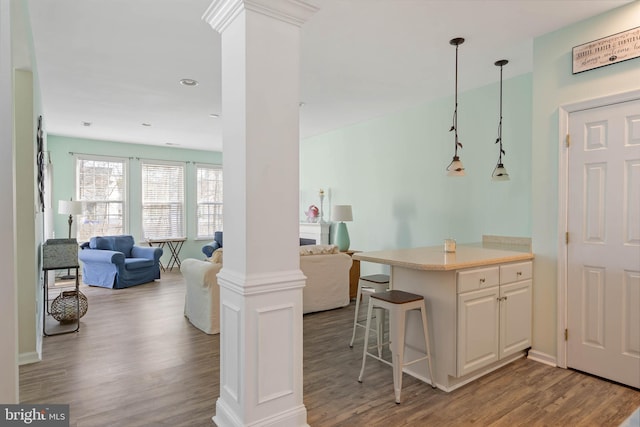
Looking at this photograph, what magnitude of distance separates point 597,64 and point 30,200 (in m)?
4.58

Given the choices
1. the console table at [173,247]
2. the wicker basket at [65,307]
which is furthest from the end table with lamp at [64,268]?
the console table at [173,247]

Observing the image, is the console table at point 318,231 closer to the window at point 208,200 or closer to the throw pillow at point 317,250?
the throw pillow at point 317,250

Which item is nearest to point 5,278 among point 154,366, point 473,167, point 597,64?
point 154,366

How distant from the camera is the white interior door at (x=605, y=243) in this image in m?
2.61

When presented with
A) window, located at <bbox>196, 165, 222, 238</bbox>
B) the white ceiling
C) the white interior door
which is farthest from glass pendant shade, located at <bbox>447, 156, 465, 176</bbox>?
window, located at <bbox>196, 165, 222, 238</bbox>

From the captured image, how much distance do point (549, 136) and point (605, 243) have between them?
95cm

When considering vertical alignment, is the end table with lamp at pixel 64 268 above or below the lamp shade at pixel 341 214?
below

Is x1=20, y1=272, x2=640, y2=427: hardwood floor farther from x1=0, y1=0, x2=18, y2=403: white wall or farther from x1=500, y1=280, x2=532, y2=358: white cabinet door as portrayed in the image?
x1=0, y1=0, x2=18, y2=403: white wall

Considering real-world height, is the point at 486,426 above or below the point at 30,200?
below

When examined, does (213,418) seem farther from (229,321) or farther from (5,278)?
(5,278)

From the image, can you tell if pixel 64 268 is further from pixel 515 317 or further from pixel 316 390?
pixel 515 317

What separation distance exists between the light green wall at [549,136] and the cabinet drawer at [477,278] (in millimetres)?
577

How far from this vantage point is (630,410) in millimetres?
2334

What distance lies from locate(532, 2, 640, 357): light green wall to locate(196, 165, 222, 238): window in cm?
718
